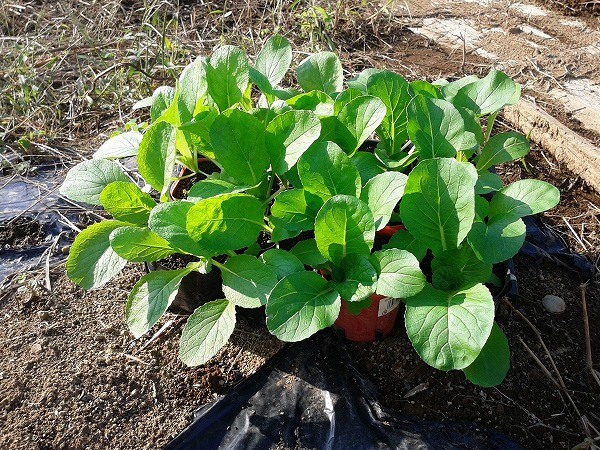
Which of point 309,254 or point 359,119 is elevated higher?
point 359,119

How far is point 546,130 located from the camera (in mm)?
2080

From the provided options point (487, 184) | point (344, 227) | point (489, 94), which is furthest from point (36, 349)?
point (489, 94)

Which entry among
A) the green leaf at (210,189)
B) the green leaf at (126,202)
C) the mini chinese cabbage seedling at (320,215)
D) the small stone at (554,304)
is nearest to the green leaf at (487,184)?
the mini chinese cabbage seedling at (320,215)

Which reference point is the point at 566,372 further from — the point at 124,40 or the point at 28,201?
the point at 124,40

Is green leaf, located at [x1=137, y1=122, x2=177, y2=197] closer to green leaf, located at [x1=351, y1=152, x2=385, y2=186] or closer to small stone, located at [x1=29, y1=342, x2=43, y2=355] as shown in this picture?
green leaf, located at [x1=351, y1=152, x2=385, y2=186]

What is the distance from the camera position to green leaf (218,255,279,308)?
3.89 ft

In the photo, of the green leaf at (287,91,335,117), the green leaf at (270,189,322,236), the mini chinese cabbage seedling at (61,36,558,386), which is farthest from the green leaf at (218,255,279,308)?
the green leaf at (287,91,335,117)

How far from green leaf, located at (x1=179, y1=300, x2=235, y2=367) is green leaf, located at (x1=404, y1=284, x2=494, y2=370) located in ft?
1.26

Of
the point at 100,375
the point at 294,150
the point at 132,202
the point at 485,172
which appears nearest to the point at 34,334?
the point at 100,375

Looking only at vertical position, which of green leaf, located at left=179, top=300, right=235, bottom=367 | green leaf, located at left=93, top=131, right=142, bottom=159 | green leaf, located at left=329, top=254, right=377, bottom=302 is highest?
green leaf, located at left=93, top=131, right=142, bottom=159

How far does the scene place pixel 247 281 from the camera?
122 cm

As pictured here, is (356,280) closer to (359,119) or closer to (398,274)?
(398,274)

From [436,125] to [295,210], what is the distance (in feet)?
1.25

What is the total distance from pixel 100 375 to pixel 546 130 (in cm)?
172
